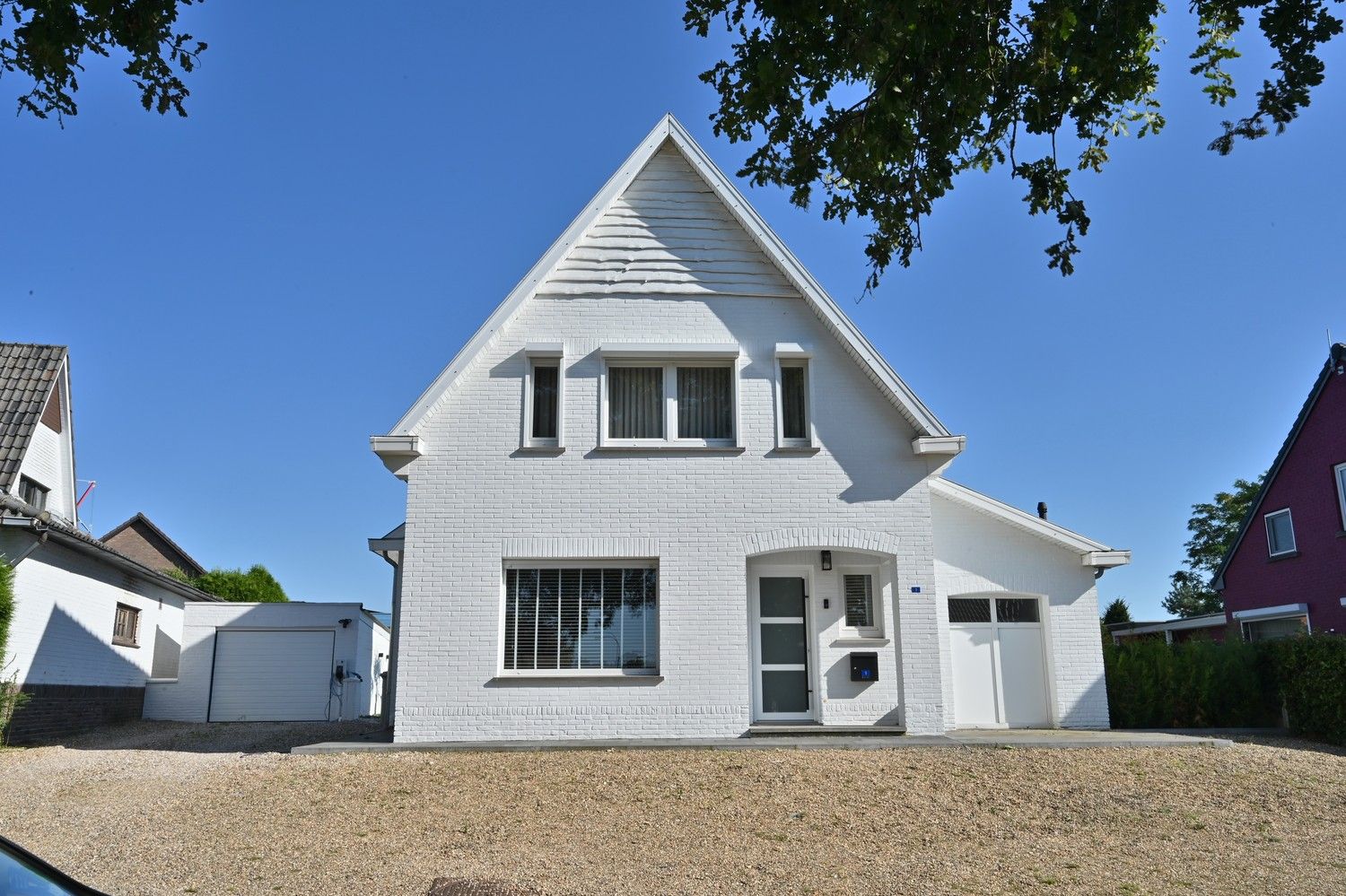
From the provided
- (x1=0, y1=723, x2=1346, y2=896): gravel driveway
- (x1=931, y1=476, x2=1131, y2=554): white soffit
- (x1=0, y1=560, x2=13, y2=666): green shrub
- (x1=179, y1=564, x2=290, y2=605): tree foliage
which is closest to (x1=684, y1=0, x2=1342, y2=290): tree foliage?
(x1=0, y1=723, x2=1346, y2=896): gravel driveway

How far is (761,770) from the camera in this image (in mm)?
11906

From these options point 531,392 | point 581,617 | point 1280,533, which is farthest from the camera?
point 1280,533

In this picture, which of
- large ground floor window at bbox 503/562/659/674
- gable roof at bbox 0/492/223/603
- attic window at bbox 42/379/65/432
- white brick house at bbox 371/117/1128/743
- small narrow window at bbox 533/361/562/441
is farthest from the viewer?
attic window at bbox 42/379/65/432

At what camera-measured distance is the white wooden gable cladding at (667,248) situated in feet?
50.5

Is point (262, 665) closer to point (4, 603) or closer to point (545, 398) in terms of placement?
point (4, 603)

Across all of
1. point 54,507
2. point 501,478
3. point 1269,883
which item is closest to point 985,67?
point 1269,883

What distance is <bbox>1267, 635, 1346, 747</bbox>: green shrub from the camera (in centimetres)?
→ 1583

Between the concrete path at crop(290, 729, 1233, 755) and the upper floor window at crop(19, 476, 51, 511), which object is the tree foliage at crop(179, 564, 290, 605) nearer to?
the upper floor window at crop(19, 476, 51, 511)

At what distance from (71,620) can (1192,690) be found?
63.3ft

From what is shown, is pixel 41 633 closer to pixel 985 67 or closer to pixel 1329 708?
pixel 985 67

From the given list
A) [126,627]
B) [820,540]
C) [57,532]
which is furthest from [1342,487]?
[126,627]

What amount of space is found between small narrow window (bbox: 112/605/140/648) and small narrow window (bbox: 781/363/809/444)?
47.0 feet

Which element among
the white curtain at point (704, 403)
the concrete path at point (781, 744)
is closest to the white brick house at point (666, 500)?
the white curtain at point (704, 403)

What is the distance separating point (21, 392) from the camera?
789 inches
